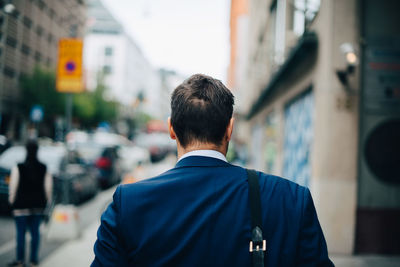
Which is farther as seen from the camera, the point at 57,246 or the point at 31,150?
the point at 57,246

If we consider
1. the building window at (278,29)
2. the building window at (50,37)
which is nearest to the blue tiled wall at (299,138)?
the building window at (278,29)

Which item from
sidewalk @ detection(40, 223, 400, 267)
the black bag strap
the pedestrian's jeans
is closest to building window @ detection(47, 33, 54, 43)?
sidewalk @ detection(40, 223, 400, 267)

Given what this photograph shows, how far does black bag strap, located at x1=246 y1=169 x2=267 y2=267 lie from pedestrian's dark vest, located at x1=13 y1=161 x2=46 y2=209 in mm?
4385

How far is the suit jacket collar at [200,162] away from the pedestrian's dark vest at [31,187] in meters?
4.19

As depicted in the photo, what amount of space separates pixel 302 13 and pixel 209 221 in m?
9.03

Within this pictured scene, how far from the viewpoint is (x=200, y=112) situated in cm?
151

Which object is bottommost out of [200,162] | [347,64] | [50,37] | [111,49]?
[200,162]

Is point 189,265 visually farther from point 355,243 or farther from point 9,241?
point 9,241

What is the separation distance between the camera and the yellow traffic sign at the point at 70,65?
7.27 m

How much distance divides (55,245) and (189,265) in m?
5.79

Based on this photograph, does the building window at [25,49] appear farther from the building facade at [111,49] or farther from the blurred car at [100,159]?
the building facade at [111,49]

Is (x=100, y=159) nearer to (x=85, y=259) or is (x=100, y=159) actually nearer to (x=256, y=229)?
(x=85, y=259)

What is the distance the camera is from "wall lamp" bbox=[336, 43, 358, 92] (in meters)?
5.89

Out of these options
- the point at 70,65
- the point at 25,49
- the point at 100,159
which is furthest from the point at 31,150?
the point at 25,49
